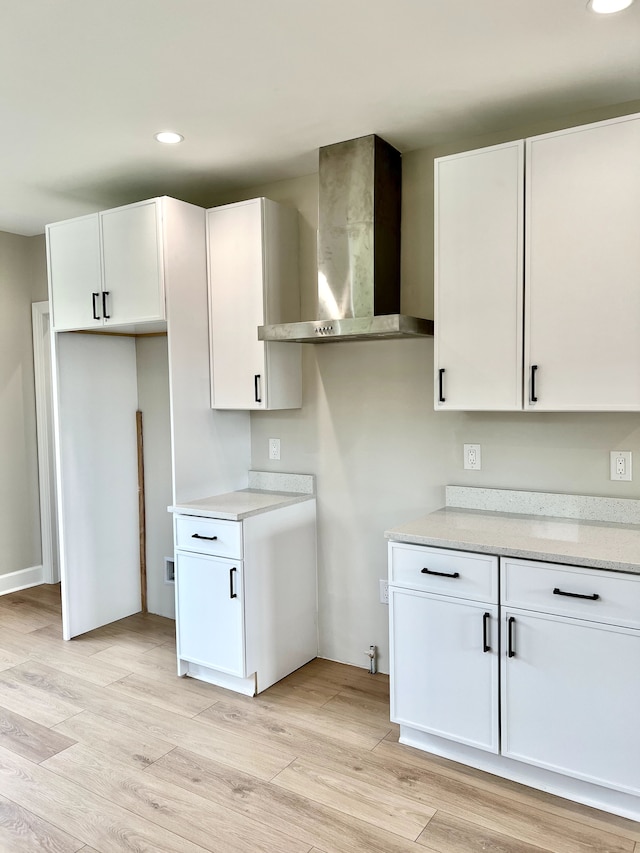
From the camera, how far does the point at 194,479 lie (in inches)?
130

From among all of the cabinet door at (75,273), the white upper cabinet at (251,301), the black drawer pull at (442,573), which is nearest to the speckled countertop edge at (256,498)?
the white upper cabinet at (251,301)

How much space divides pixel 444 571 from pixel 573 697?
23.4 inches

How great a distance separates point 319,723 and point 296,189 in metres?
2.69

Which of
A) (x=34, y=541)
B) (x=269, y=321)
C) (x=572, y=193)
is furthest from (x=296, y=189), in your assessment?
(x=34, y=541)

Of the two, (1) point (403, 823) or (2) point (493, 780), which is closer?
(1) point (403, 823)

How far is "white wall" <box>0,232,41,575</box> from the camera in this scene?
177 inches

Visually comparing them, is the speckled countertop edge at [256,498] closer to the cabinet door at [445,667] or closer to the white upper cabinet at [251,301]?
the white upper cabinet at [251,301]

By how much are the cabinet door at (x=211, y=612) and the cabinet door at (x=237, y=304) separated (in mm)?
841

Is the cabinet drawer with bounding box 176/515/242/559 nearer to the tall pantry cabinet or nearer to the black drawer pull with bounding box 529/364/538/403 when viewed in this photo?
the tall pantry cabinet

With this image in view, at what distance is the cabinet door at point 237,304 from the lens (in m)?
3.20

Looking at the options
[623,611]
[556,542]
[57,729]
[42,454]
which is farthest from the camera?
[42,454]

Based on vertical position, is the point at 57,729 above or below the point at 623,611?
below

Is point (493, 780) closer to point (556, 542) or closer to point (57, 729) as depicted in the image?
point (556, 542)

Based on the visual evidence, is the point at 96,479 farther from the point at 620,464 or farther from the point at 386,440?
the point at 620,464
